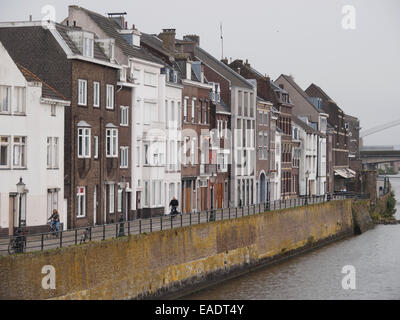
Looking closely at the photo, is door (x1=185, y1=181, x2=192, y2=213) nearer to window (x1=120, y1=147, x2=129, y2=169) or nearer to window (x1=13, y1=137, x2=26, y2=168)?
window (x1=120, y1=147, x2=129, y2=169)

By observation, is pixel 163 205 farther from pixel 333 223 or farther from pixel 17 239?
pixel 17 239

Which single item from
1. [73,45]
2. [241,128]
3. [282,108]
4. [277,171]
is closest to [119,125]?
[73,45]

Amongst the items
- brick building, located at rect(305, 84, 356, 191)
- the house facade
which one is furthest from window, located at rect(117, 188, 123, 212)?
brick building, located at rect(305, 84, 356, 191)

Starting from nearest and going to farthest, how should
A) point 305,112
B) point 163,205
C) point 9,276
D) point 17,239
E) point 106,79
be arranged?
1. point 9,276
2. point 17,239
3. point 106,79
4. point 163,205
5. point 305,112

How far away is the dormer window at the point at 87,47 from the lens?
44.8m

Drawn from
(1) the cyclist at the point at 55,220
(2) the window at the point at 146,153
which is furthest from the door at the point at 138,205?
(1) the cyclist at the point at 55,220

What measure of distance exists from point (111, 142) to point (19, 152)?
8466mm

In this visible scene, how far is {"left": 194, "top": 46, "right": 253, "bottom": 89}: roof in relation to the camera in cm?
6869

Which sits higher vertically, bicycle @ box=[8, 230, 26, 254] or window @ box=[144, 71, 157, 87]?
window @ box=[144, 71, 157, 87]

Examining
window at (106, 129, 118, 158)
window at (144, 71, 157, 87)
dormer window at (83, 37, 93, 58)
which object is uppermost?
dormer window at (83, 37, 93, 58)

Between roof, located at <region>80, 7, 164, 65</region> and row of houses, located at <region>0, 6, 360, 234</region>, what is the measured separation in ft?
0.29
